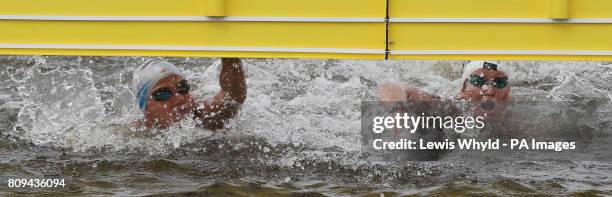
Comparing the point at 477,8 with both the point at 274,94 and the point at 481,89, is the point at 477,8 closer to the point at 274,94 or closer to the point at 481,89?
the point at 481,89

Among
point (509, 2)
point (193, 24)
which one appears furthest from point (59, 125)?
point (509, 2)

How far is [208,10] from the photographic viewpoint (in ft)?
14.9

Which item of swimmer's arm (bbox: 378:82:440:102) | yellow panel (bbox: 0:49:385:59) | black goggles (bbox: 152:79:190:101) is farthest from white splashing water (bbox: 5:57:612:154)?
yellow panel (bbox: 0:49:385:59)

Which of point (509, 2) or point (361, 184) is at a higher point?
Answer: point (509, 2)

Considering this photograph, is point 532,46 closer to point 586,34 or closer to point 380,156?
point 586,34

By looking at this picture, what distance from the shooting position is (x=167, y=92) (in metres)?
6.70

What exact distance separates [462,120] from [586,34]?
7.48ft

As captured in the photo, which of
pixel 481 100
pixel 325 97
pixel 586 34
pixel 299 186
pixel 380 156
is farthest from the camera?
pixel 325 97

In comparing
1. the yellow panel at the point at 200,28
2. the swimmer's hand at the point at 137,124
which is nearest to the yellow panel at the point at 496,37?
the yellow panel at the point at 200,28

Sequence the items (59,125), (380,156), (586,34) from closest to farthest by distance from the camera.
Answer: (586,34) < (380,156) < (59,125)

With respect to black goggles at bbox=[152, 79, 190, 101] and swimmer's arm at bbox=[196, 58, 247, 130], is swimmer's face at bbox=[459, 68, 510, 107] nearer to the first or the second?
swimmer's arm at bbox=[196, 58, 247, 130]

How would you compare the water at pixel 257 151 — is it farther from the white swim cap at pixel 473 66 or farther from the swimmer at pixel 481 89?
the white swim cap at pixel 473 66

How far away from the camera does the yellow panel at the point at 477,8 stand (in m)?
4.50

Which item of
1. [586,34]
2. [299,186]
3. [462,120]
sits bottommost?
[299,186]
